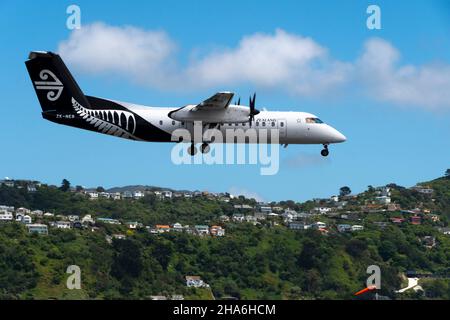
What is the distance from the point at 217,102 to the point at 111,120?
628 centimetres

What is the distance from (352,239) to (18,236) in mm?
39909

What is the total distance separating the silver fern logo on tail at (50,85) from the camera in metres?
53.7

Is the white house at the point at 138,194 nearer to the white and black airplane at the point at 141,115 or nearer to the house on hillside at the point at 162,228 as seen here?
the house on hillside at the point at 162,228

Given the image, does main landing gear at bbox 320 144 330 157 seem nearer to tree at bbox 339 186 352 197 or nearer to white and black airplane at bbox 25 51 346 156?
white and black airplane at bbox 25 51 346 156

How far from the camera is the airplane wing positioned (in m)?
50.5

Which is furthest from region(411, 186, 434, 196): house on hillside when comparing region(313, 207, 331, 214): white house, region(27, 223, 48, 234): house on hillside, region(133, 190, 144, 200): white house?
region(27, 223, 48, 234): house on hillside

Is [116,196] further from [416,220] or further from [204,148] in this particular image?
[204,148]

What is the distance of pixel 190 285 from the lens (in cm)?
9069

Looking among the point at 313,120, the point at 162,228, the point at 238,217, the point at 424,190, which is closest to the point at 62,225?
the point at 162,228

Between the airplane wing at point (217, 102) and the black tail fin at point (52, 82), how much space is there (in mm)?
7120

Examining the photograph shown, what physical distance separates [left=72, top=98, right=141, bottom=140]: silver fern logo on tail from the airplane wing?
3960 millimetres

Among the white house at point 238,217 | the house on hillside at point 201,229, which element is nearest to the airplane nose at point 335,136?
the house on hillside at point 201,229

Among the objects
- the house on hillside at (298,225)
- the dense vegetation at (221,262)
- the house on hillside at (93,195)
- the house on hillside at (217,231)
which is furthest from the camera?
the house on hillside at (93,195)
